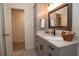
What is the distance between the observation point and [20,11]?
3.40m

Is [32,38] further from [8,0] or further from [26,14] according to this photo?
[8,0]

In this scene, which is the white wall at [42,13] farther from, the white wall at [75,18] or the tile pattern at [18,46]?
the white wall at [75,18]

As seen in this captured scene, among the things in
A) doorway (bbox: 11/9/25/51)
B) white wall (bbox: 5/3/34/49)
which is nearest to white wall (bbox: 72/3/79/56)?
white wall (bbox: 5/3/34/49)

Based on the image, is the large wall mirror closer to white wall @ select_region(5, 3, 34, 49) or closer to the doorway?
white wall @ select_region(5, 3, 34, 49)

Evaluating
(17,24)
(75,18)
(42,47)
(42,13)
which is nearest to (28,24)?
(17,24)

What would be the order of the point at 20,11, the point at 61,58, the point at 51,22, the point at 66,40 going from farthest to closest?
the point at 20,11 < the point at 51,22 < the point at 66,40 < the point at 61,58

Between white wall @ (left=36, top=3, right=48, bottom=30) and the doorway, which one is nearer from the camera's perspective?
white wall @ (left=36, top=3, right=48, bottom=30)

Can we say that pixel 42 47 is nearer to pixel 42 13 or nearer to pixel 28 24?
pixel 42 13

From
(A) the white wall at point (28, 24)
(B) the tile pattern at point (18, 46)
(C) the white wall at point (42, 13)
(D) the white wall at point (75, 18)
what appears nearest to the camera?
(D) the white wall at point (75, 18)

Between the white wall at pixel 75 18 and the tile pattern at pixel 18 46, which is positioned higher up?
the white wall at pixel 75 18

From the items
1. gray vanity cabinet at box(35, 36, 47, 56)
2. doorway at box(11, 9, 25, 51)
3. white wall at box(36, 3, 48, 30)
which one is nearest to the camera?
gray vanity cabinet at box(35, 36, 47, 56)

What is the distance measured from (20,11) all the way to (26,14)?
0.38m

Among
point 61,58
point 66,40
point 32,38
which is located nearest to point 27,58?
point 61,58

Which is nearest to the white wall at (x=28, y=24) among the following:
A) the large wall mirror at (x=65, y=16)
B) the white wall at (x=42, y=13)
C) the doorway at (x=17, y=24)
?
the doorway at (x=17, y=24)
